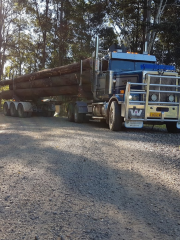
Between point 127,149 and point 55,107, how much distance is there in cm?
1576

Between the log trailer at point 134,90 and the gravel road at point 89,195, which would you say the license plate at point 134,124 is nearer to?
the log trailer at point 134,90

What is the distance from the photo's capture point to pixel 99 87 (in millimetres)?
13430

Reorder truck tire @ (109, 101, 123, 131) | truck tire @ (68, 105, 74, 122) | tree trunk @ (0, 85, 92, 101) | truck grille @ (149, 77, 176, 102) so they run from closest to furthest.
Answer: truck grille @ (149, 77, 176, 102) → truck tire @ (109, 101, 123, 131) → truck tire @ (68, 105, 74, 122) → tree trunk @ (0, 85, 92, 101)

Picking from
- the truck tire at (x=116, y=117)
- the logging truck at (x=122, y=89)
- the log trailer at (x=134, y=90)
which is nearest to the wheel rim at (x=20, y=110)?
the logging truck at (x=122, y=89)

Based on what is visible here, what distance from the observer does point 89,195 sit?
3.76m

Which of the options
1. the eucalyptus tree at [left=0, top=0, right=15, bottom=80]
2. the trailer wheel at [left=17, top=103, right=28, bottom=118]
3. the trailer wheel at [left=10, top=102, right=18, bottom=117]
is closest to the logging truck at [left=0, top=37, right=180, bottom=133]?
the trailer wheel at [left=17, top=103, right=28, bottom=118]

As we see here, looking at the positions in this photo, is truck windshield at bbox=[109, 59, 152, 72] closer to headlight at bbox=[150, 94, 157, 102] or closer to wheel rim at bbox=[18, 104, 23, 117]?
headlight at bbox=[150, 94, 157, 102]

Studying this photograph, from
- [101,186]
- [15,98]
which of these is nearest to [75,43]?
[15,98]

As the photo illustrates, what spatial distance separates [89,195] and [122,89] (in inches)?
327

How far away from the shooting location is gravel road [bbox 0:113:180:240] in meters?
2.80

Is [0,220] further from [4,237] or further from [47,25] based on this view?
[47,25]

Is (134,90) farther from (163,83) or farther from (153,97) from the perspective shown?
(163,83)

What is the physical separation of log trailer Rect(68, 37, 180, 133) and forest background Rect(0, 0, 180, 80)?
16.1 ft

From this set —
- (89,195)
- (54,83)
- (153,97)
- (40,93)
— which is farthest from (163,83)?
(40,93)
